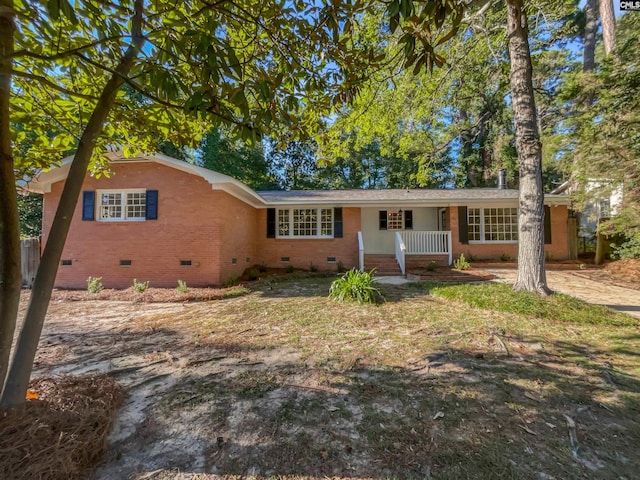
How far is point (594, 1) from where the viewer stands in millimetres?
15539

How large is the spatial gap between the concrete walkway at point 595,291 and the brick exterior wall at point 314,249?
213 inches

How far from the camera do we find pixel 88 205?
8.91m

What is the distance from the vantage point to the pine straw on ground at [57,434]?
160 cm

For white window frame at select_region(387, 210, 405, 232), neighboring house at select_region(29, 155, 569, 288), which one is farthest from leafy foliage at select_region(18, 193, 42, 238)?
white window frame at select_region(387, 210, 405, 232)

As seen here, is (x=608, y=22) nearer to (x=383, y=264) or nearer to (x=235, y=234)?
(x=383, y=264)

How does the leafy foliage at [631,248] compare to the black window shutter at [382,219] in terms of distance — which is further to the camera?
the black window shutter at [382,219]

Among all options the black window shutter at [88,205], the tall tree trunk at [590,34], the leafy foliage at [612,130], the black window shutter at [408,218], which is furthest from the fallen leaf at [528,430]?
the tall tree trunk at [590,34]

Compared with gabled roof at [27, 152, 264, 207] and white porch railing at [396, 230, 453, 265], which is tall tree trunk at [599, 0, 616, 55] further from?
gabled roof at [27, 152, 264, 207]

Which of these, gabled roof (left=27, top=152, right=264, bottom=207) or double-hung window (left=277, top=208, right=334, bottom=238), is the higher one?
gabled roof (left=27, top=152, right=264, bottom=207)

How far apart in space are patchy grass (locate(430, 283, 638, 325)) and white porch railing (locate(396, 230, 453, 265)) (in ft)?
17.5

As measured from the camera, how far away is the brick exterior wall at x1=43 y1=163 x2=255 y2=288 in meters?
8.61

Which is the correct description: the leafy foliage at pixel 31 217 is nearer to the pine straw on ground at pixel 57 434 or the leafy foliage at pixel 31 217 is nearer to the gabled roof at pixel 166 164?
the gabled roof at pixel 166 164

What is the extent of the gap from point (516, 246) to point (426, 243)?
3.87 meters

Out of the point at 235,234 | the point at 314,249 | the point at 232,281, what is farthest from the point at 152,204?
the point at 314,249
